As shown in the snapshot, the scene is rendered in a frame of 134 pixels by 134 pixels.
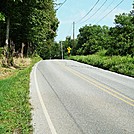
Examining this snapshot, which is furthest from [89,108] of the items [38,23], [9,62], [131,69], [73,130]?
[38,23]

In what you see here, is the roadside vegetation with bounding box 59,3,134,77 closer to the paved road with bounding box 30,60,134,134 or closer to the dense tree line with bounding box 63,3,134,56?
the dense tree line with bounding box 63,3,134,56

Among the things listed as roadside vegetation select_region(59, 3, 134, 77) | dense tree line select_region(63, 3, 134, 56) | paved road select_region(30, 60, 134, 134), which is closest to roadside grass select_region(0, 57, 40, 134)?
paved road select_region(30, 60, 134, 134)

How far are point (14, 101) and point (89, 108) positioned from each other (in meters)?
2.79

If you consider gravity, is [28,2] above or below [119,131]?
above

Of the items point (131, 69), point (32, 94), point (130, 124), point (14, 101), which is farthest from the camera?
point (131, 69)

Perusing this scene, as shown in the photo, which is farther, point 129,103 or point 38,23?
point 38,23

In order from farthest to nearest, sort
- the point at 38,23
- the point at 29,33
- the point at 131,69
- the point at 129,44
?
the point at 129,44 < the point at 29,33 < the point at 38,23 < the point at 131,69

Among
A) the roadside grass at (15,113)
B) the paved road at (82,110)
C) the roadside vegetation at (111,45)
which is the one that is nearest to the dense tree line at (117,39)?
the roadside vegetation at (111,45)

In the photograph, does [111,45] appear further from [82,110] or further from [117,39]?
[82,110]

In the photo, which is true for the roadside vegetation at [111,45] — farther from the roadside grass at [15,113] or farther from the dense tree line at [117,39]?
the roadside grass at [15,113]

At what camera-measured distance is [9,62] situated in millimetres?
26766

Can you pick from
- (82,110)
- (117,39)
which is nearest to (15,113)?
(82,110)

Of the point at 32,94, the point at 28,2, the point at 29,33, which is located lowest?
the point at 32,94

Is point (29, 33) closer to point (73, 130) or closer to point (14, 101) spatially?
point (14, 101)
